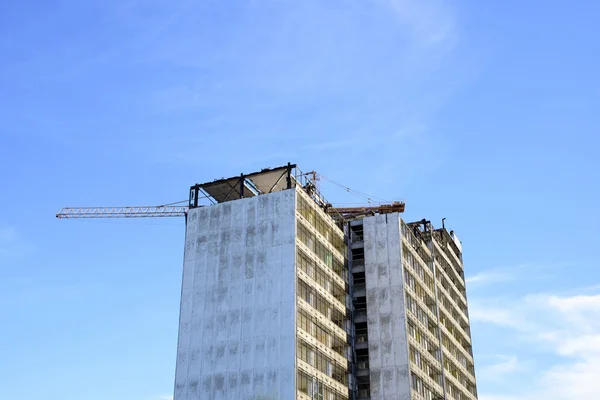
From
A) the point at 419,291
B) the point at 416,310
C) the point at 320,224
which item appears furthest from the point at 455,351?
the point at 320,224

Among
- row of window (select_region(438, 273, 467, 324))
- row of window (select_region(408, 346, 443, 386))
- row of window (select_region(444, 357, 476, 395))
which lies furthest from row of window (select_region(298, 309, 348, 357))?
row of window (select_region(438, 273, 467, 324))

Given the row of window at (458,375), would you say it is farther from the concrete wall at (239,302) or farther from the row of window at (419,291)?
the concrete wall at (239,302)

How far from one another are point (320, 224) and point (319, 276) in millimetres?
8613

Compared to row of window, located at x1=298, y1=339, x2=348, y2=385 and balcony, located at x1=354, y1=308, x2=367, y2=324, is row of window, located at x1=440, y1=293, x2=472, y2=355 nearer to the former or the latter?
balcony, located at x1=354, y1=308, x2=367, y2=324

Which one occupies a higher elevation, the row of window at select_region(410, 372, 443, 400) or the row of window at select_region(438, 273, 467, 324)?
the row of window at select_region(438, 273, 467, 324)

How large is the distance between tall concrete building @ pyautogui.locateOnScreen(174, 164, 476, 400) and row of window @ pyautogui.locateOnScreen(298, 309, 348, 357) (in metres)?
0.27

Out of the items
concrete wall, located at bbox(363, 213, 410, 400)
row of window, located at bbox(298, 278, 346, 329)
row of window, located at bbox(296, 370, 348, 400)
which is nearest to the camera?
row of window, located at bbox(296, 370, 348, 400)

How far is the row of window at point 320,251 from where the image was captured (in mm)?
107662

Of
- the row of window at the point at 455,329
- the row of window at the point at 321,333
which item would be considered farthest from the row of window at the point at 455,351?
the row of window at the point at 321,333

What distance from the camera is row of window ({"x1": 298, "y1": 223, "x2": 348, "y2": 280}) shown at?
108 metres

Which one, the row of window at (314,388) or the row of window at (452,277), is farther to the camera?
the row of window at (452,277)

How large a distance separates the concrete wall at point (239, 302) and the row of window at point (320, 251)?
3451 millimetres

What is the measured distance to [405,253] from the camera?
125250mm

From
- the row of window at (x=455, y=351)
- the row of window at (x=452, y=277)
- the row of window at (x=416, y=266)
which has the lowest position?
the row of window at (x=455, y=351)
